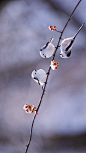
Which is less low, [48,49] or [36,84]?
[36,84]

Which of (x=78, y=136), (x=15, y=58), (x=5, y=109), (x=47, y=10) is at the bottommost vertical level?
(x=78, y=136)

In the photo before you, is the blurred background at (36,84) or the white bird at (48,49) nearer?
the white bird at (48,49)

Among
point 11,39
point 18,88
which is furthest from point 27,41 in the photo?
point 18,88

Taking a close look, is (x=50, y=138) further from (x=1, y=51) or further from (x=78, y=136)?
(x=1, y=51)

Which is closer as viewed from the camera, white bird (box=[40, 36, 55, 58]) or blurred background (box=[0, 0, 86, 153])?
white bird (box=[40, 36, 55, 58])

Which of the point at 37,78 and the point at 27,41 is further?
the point at 27,41

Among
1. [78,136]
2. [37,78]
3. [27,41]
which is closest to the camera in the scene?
[37,78]

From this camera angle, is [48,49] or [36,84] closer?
[48,49]

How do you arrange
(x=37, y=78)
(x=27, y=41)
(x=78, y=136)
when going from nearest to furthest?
1. (x=37, y=78)
2. (x=78, y=136)
3. (x=27, y=41)
